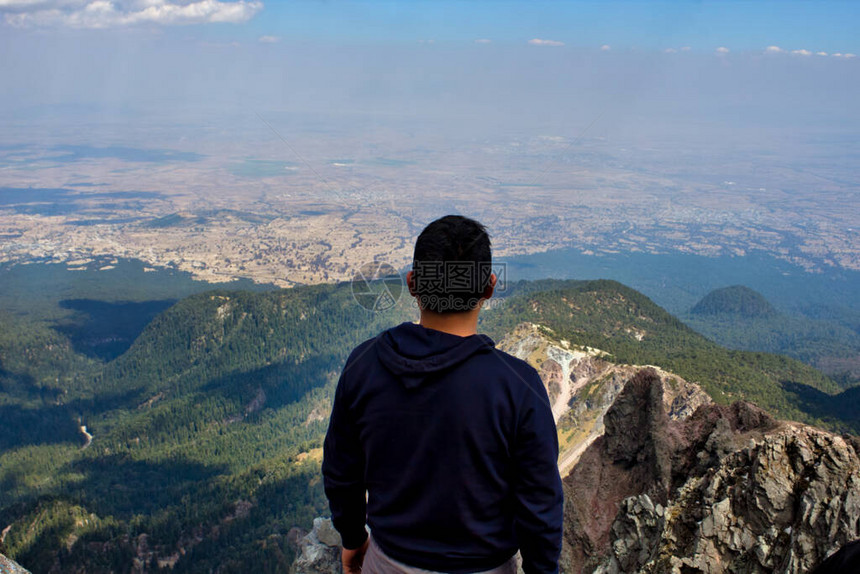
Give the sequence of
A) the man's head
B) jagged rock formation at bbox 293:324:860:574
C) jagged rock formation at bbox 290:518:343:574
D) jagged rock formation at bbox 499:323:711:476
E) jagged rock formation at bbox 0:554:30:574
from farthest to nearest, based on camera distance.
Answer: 1. jagged rock formation at bbox 499:323:711:476
2. jagged rock formation at bbox 290:518:343:574
3. jagged rock formation at bbox 0:554:30:574
4. jagged rock formation at bbox 293:324:860:574
5. the man's head

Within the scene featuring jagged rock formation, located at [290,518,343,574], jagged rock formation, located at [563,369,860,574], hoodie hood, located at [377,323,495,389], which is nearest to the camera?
hoodie hood, located at [377,323,495,389]

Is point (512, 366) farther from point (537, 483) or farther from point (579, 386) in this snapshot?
point (579, 386)

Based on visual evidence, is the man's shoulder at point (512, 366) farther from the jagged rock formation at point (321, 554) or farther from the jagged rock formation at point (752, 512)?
the jagged rock formation at point (321, 554)

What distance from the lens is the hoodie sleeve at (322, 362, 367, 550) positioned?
141 inches

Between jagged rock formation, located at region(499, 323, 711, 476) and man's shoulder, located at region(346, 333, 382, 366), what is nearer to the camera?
man's shoulder, located at region(346, 333, 382, 366)

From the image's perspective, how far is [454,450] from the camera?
317 centimetres

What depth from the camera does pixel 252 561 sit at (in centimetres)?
5381

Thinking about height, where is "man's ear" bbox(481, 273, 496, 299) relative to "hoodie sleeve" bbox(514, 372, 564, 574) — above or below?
above

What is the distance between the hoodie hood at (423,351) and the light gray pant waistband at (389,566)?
129cm

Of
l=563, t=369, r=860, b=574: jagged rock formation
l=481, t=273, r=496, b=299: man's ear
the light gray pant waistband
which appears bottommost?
l=563, t=369, r=860, b=574: jagged rock formation

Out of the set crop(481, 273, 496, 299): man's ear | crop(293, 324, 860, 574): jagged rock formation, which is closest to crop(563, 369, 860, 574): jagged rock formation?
crop(293, 324, 860, 574): jagged rock formation

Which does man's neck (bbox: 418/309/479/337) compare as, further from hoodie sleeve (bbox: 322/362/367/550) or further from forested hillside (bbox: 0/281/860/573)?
forested hillside (bbox: 0/281/860/573)

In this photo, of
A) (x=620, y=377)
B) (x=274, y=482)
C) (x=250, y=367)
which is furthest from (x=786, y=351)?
(x=250, y=367)

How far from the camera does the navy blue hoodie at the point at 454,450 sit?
3127mm
